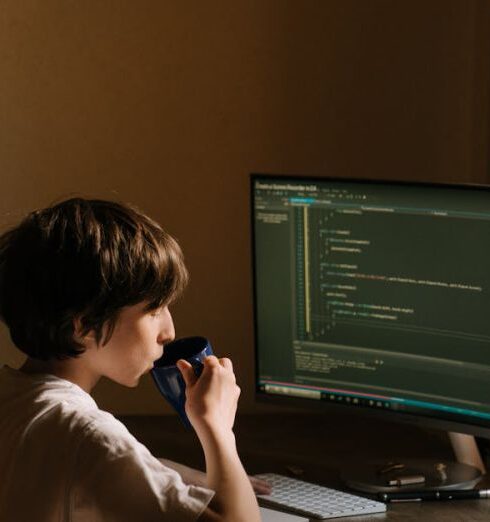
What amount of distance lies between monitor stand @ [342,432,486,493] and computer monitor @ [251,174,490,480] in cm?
8

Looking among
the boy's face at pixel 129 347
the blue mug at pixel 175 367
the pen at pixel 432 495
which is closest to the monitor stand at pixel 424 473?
the pen at pixel 432 495

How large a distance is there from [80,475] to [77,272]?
0.83 feet

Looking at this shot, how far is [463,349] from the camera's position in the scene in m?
2.13

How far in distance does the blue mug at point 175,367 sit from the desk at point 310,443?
1.29ft

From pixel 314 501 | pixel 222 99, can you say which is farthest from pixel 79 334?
pixel 222 99

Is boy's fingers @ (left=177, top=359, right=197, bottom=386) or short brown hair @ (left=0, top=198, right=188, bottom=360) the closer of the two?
short brown hair @ (left=0, top=198, right=188, bottom=360)

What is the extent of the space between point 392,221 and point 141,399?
77 centimetres

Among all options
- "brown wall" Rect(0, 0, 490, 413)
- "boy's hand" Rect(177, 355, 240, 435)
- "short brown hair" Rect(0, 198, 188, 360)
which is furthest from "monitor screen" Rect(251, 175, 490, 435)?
"short brown hair" Rect(0, 198, 188, 360)

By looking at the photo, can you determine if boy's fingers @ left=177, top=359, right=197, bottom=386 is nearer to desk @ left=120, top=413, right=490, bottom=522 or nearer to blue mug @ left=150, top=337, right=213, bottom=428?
blue mug @ left=150, top=337, right=213, bottom=428

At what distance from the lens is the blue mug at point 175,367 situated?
181cm

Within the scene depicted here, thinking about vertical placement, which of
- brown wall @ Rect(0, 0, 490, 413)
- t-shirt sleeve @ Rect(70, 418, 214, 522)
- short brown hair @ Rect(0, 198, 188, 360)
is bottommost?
t-shirt sleeve @ Rect(70, 418, 214, 522)

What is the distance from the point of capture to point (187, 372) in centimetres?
176

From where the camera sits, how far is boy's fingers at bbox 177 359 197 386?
1.75 m

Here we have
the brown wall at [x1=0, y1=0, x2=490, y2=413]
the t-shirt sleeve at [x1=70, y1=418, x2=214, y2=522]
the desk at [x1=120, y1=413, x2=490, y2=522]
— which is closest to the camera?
the t-shirt sleeve at [x1=70, y1=418, x2=214, y2=522]
